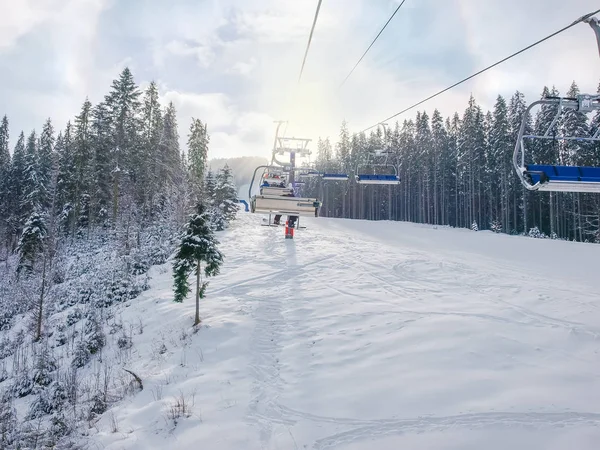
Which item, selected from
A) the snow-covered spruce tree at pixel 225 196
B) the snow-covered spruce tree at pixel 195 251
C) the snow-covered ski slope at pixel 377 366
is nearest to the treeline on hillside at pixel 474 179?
the snow-covered spruce tree at pixel 225 196

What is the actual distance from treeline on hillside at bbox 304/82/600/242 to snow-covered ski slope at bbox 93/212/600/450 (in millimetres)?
29896

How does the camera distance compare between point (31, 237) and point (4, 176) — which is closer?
point (31, 237)

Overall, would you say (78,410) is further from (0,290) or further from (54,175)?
(0,290)

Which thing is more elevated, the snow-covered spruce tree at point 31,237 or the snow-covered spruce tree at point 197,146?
the snow-covered spruce tree at point 197,146

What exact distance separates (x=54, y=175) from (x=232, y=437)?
77.4 ft

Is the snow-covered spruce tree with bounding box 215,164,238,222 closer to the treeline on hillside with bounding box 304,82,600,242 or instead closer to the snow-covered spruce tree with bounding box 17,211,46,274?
the snow-covered spruce tree with bounding box 17,211,46,274

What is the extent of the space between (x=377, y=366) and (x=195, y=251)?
7.31 meters

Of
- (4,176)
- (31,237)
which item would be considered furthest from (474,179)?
(4,176)

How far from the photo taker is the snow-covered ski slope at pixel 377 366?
5148mm

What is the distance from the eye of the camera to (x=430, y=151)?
6031 cm

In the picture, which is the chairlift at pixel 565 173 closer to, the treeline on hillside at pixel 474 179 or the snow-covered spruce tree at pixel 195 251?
the snow-covered spruce tree at pixel 195 251

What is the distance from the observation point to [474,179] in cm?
5391

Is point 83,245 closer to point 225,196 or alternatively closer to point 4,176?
point 225,196

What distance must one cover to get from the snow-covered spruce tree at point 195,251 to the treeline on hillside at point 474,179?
113 feet
